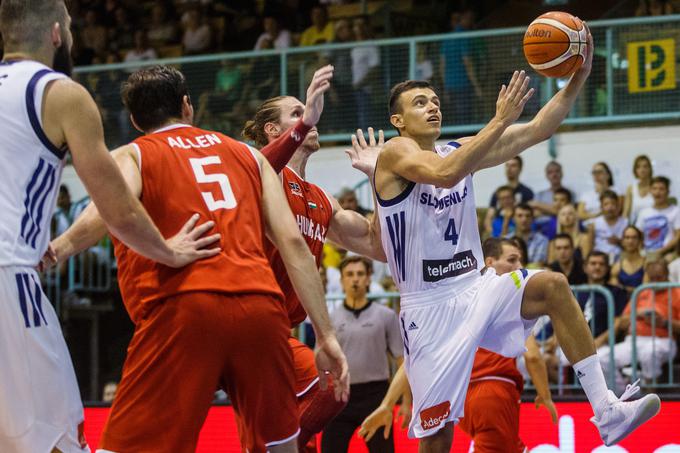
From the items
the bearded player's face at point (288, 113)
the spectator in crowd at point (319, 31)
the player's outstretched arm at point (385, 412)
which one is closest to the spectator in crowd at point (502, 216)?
the spectator in crowd at point (319, 31)

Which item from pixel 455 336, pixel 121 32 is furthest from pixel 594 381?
pixel 121 32

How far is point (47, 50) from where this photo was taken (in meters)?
4.20

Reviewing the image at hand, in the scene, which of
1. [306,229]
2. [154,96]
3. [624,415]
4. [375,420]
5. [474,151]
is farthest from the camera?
[375,420]

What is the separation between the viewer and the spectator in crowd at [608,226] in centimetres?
1201

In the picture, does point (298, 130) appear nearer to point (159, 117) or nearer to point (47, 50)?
point (159, 117)

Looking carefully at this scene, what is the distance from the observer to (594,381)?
6285mm

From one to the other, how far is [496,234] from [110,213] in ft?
28.1

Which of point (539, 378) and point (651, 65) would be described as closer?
point (539, 378)

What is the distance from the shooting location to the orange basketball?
22.4 feet

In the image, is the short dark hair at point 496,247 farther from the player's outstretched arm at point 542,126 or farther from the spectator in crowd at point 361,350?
the spectator in crowd at point 361,350

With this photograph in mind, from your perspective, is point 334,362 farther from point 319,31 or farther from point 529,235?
point 319,31

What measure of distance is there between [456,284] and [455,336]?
0.31m

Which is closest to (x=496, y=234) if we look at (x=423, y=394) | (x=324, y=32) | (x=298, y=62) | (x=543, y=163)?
(x=543, y=163)

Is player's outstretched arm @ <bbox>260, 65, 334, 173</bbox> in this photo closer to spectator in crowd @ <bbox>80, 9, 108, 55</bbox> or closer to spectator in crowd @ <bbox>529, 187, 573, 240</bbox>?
spectator in crowd @ <bbox>529, 187, 573, 240</bbox>
